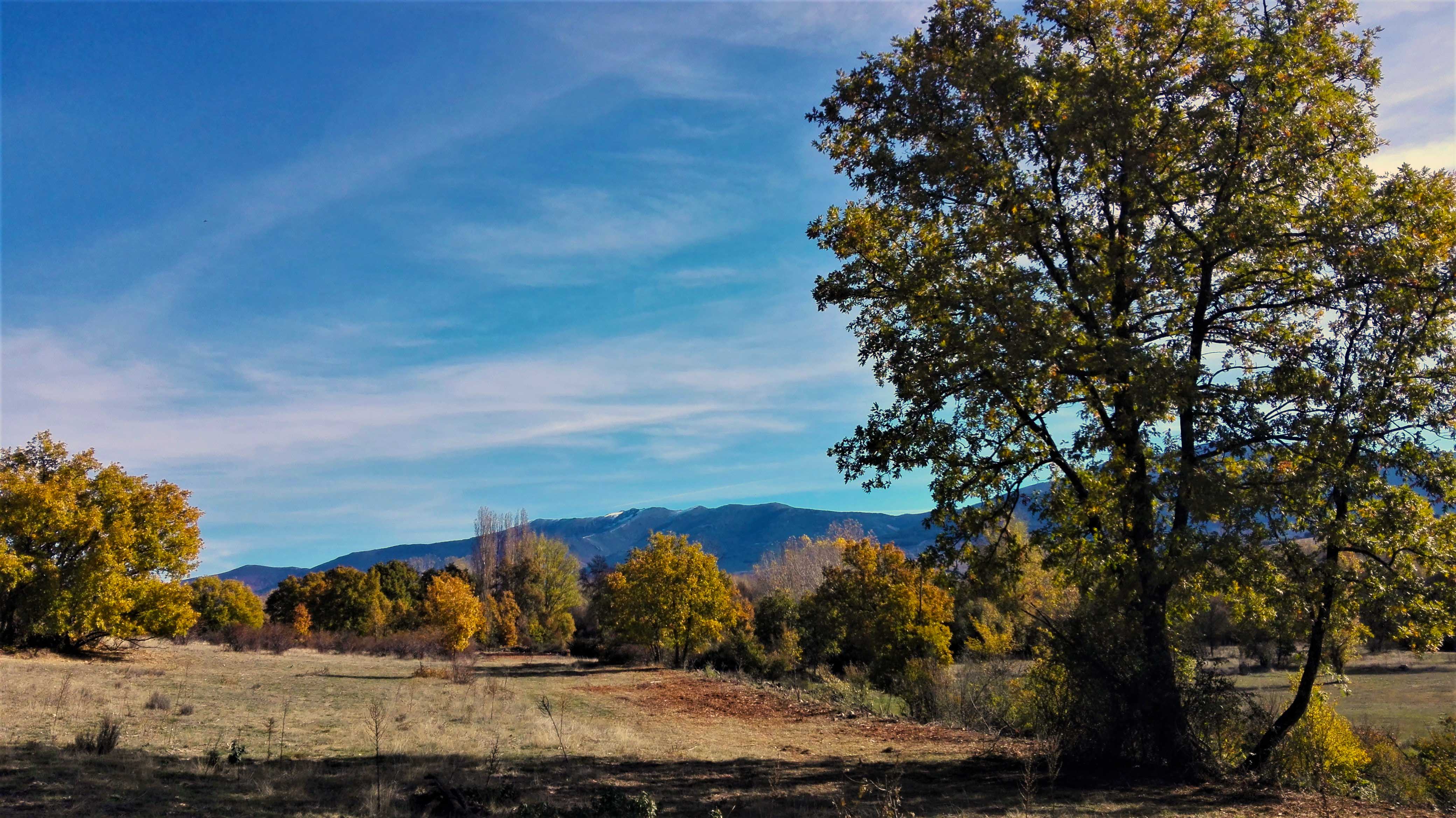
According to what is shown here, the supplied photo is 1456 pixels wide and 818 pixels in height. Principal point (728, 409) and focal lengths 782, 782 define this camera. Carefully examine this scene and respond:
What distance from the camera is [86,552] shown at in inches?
1057

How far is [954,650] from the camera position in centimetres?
4756

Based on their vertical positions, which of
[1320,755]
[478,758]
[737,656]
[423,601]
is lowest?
[737,656]

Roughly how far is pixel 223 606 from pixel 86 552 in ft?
95.3

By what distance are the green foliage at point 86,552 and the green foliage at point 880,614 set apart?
26.1 m

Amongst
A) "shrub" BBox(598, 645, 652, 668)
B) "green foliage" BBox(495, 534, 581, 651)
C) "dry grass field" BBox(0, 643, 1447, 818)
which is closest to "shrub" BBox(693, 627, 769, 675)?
"shrub" BBox(598, 645, 652, 668)

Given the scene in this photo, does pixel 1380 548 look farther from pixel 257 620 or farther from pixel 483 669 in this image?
pixel 257 620

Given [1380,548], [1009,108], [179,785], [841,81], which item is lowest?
[179,785]

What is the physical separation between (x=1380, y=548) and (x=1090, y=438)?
13.0 ft

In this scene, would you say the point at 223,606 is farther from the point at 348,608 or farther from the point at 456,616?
the point at 456,616

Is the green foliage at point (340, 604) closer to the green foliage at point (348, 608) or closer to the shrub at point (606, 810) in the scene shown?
the green foliage at point (348, 608)

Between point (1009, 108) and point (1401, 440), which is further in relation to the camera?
point (1009, 108)

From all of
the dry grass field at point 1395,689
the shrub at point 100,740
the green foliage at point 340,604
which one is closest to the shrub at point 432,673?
the shrub at point 100,740

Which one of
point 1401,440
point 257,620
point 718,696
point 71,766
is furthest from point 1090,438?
point 257,620

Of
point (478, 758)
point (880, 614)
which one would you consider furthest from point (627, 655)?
point (478, 758)
